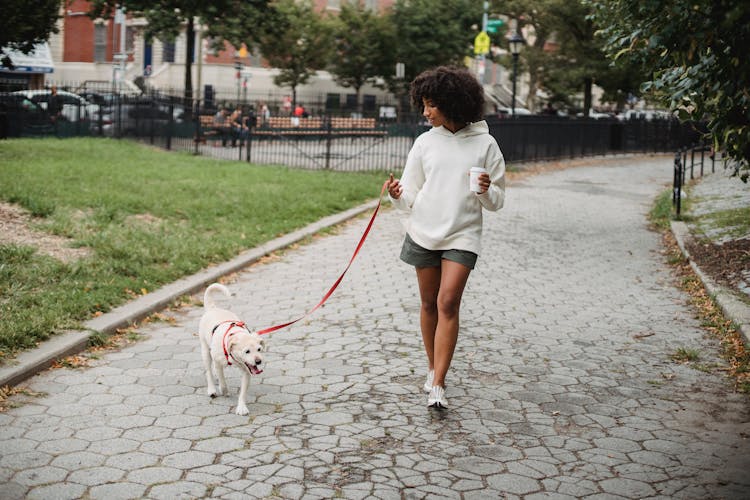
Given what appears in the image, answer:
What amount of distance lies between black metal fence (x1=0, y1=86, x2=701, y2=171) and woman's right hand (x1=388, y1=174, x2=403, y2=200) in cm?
1594

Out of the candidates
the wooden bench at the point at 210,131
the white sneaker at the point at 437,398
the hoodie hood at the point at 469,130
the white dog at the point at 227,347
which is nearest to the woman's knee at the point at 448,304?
the white sneaker at the point at 437,398

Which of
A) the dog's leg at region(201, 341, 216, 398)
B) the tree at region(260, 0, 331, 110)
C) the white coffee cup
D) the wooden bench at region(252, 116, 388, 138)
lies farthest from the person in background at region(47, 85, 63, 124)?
the tree at region(260, 0, 331, 110)

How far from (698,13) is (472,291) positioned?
4936mm

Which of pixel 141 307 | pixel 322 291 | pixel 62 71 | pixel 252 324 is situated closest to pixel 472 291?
pixel 322 291

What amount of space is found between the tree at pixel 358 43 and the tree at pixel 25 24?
35.2 metres

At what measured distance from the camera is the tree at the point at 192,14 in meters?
29.1

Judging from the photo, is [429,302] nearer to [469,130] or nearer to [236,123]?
[469,130]

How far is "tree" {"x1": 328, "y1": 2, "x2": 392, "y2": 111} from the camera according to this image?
51.4m

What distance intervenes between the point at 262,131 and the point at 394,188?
19.0 meters

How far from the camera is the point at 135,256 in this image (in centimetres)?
909

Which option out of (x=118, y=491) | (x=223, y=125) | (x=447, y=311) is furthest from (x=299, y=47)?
(x=118, y=491)

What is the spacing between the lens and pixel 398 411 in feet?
17.7

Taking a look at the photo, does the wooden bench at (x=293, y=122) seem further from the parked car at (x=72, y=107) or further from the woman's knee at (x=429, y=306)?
the woman's knee at (x=429, y=306)

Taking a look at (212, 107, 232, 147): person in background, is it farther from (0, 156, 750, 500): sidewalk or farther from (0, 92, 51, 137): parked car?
(0, 156, 750, 500): sidewalk
